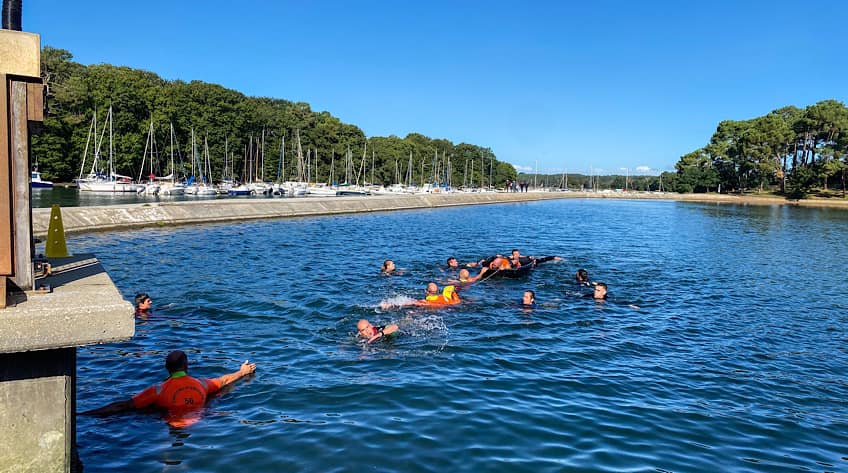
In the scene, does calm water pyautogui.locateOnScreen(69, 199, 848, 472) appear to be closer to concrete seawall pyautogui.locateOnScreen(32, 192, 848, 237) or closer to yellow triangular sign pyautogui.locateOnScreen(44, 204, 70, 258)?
yellow triangular sign pyautogui.locateOnScreen(44, 204, 70, 258)

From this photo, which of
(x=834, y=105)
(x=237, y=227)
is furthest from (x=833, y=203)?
(x=237, y=227)

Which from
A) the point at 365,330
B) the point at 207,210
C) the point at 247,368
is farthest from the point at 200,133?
the point at 247,368

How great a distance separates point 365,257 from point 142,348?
14.8 meters

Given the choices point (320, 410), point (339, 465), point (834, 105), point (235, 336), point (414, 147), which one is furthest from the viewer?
point (414, 147)

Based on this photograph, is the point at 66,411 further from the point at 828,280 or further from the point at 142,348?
the point at 828,280

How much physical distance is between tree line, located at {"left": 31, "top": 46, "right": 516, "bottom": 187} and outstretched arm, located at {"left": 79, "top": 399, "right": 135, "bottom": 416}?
59.1 meters

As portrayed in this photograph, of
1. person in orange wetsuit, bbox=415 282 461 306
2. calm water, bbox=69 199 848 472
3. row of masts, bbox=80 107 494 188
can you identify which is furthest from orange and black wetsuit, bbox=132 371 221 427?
row of masts, bbox=80 107 494 188

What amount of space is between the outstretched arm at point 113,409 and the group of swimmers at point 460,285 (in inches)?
187

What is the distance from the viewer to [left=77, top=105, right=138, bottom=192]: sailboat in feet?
226

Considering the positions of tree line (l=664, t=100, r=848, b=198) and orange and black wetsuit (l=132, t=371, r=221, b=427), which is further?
tree line (l=664, t=100, r=848, b=198)

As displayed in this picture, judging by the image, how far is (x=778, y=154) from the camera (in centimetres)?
11775

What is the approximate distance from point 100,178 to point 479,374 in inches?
3006

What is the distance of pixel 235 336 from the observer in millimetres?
12305

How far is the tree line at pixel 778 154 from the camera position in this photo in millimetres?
103438
